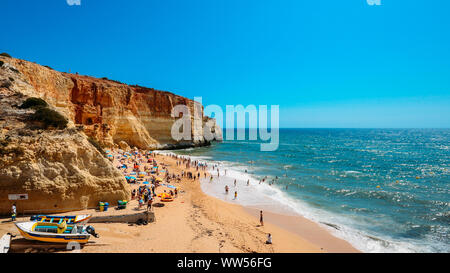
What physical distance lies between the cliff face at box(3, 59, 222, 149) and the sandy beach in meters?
18.6

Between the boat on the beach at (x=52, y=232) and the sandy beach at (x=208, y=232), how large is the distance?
1.73 ft

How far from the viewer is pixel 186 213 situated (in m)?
12.9

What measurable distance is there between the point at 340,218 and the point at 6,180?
17.5 metres

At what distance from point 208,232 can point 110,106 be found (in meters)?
34.4

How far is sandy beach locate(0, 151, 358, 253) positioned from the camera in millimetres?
8469

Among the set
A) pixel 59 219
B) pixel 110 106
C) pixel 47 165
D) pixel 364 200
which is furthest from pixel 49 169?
pixel 110 106

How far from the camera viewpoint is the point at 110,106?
3747cm

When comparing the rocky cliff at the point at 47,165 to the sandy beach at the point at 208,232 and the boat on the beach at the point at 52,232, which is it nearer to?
the sandy beach at the point at 208,232

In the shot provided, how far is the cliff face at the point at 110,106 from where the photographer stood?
2866cm

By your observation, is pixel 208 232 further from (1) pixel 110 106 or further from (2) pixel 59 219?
(1) pixel 110 106

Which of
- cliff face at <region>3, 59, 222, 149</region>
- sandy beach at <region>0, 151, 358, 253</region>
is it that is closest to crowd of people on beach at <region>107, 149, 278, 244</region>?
sandy beach at <region>0, 151, 358, 253</region>

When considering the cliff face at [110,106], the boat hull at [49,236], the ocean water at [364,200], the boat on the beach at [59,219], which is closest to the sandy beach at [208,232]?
the boat hull at [49,236]
